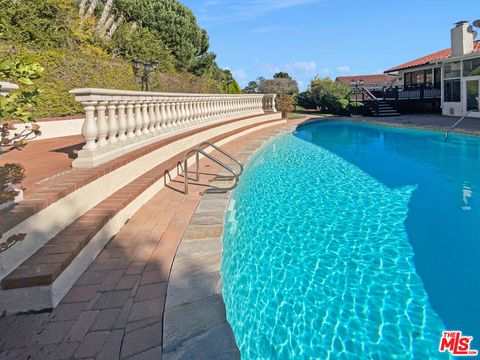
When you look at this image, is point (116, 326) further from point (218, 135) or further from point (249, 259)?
point (218, 135)

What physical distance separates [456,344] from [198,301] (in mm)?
2405

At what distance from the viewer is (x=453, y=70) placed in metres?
23.6

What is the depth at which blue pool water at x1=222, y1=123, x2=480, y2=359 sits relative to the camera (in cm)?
340

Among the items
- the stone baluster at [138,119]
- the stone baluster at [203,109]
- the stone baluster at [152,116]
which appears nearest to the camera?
the stone baluster at [138,119]

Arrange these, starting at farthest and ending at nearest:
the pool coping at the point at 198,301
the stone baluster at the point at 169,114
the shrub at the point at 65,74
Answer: the shrub at the point at 65,74
the stone baluster at the point at 169,114
the pool coping at the point at 198,301

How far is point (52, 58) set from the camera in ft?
41.3

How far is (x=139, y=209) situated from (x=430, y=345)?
14.2 ft

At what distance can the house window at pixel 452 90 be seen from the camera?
910 inches

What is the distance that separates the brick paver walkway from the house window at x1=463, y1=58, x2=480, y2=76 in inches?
932

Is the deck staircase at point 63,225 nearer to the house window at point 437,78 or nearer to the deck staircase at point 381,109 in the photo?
the deck staircase at point 381,109

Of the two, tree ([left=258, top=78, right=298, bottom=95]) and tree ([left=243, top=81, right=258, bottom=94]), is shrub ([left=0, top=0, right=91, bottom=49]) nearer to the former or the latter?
tree ([left=258, top=78, right=298, bottom=95])

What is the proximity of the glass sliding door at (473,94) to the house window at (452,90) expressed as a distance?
0.92m

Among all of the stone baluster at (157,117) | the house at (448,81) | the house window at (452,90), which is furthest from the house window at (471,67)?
the stone baluster at (157,117)

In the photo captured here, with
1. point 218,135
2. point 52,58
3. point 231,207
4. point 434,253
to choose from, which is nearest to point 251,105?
point 218,135
